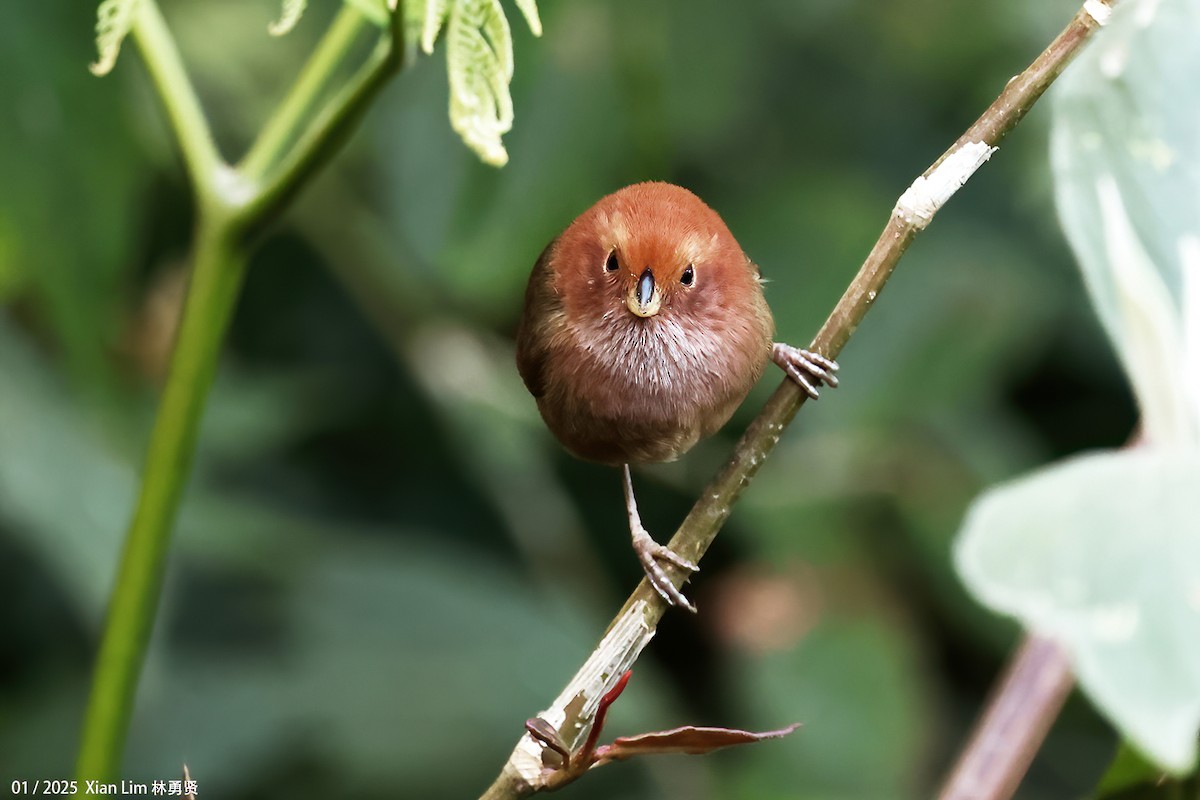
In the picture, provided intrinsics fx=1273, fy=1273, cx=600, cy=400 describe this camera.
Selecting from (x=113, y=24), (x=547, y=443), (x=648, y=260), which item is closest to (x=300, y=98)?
(x=113, y=24)

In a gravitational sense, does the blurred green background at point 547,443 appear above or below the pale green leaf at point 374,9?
above

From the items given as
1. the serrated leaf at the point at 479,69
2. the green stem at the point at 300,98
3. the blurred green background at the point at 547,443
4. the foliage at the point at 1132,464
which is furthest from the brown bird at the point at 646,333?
the foliage at the point at 1132,464

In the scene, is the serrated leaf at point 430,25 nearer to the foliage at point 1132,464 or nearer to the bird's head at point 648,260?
the foliage at point 1132,464

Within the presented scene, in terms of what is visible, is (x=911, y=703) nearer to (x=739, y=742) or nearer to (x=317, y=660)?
(x=317, y=660)

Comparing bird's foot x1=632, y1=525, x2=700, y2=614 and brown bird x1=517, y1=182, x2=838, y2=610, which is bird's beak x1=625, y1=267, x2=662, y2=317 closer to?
brown bird x1=517, y1=182, x2=838, y2=610

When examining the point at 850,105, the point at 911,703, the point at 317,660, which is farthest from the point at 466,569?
the point at 850,105

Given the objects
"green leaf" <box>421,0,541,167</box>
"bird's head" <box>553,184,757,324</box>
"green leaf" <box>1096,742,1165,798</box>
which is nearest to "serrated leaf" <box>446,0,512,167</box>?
"green leaf" <box>421,0,541,167</box>
